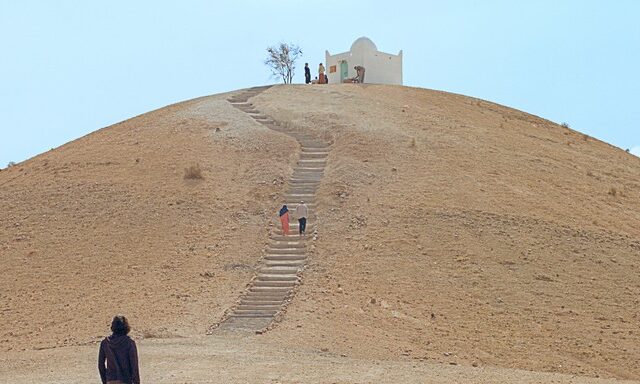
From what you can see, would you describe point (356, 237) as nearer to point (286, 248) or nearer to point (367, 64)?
point (286, 248)

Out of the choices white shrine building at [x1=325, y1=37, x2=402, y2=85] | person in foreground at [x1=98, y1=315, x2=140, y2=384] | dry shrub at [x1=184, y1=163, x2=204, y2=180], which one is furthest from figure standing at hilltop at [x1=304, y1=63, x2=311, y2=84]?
person in foreground at [x1=98, y1=315, x2=140, y2=384]

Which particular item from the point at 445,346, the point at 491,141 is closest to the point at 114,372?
the point at 445,346

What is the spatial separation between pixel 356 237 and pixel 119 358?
598 inches

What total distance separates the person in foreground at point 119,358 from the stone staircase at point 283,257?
909 centimetres

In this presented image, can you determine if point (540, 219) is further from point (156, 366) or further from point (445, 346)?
point (156, 366)

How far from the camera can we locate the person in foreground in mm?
10969

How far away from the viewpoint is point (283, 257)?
24.9 m

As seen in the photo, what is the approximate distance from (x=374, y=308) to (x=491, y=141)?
14.4 m

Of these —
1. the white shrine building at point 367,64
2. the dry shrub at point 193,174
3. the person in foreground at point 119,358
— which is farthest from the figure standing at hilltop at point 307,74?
the person in foreground at point 119,358

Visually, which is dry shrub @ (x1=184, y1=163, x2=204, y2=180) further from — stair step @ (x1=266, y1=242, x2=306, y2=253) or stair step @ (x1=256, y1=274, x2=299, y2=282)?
stair step @ (x1=256, y1=274, x2=299, y2=282)

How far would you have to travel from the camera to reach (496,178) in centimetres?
3056

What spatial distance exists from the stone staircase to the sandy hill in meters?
0.35

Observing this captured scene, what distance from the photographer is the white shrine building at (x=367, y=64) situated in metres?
42.4

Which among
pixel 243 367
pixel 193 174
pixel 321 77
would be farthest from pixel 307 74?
pixel 243 367
